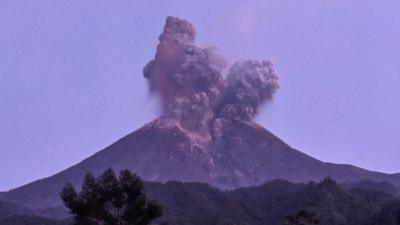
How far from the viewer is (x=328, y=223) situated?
180 m

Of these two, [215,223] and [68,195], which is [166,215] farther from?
[68,195]

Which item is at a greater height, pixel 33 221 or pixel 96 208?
pixel 33 221

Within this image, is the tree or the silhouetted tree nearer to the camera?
the silhouetted tree

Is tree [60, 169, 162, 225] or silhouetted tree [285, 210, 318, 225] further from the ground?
tree [60, 169, 162, 225]

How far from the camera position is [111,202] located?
68562 millimetres

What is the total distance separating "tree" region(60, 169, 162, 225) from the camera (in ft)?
218

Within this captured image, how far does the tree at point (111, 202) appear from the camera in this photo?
218 feet

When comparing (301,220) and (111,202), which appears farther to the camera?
(111,202)

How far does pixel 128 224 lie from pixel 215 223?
117m

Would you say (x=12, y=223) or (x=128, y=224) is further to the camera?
(x=12, y=223)

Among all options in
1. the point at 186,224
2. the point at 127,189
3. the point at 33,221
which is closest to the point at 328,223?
the point at 186,224

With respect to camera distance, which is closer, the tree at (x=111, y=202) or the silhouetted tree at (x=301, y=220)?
the silhouetted tree at (x=301, y=220)

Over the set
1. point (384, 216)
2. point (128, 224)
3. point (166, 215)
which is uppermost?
point (166, 215)

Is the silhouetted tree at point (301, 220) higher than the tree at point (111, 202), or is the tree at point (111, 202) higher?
the tree at point (111, 202)
